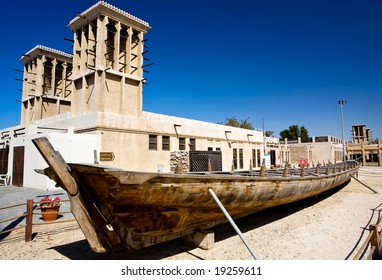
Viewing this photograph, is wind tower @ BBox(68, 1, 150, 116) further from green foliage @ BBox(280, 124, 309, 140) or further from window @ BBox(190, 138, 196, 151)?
green foliage @ BBox(280, 124, 309, 140)

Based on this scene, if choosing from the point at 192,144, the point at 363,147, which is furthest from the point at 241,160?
the point at 363,147

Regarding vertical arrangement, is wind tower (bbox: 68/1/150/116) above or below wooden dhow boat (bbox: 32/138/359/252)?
above

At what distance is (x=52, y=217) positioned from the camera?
7801 mm

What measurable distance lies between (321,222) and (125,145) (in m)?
12.5

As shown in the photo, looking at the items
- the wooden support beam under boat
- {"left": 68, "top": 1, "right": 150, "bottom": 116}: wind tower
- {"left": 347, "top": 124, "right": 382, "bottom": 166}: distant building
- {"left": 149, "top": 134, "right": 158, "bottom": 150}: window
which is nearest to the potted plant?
the wooden support beam under boat

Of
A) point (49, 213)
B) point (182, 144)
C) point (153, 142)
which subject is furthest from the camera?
point (182, 144)

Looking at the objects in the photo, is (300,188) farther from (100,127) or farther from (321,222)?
(100,127)

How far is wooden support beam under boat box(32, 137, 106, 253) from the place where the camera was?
3.91 m

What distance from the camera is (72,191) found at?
4086 mm

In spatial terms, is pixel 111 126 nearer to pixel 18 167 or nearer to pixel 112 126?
pixel 112 126

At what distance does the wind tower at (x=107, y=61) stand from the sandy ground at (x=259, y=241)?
42.1 ft

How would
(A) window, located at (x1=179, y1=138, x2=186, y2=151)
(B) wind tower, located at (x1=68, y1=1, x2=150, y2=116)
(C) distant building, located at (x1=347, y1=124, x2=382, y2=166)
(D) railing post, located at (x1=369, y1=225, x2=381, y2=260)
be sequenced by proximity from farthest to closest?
(C) distant building, located at (x1=347, y1=124, x2=382, y2=166) → (A) window, located at (x1=179, y1=138, x2=186, y2=151) → (B) wind tower, located at (x1=68, y1=1, x2=150, y2=116) → (D) railing post, located at (x1=369, y1=225, x2=381, y2=260)

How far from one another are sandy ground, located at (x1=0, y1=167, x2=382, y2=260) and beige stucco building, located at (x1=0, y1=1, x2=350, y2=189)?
619cm

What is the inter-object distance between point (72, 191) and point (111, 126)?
12129 millimetres
